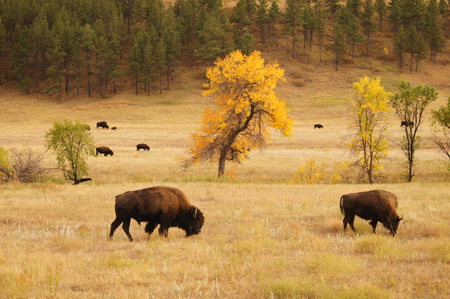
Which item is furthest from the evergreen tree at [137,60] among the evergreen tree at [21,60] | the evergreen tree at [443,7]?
the evergreen tree at [443,7]

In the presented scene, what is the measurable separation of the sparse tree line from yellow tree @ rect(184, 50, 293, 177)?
5910 centimetres

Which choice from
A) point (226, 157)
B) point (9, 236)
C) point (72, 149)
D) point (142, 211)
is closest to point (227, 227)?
point (142, 211)

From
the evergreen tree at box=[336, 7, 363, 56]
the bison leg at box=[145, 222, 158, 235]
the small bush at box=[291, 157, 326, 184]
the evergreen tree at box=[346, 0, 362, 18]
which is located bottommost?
the small bush at box=[291, 157, 326, 184]

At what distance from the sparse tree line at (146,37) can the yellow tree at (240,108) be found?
2327 inches

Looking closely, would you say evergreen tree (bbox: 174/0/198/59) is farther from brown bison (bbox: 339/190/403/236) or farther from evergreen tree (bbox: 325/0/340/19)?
brown bison (bbox: 339/190/403/236)

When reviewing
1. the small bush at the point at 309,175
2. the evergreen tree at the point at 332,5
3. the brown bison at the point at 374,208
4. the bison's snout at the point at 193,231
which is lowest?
the small bush at the point at 309,175

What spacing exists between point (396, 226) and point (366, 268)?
13.6 feet

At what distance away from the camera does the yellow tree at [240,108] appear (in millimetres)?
25750

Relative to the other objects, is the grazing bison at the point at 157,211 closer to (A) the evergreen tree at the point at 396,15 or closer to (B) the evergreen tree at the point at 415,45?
(B) the evergreen tree at the point at 415,45

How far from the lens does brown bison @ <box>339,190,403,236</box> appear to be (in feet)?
35.8

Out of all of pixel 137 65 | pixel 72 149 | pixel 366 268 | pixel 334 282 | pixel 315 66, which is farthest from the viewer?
pixel 315 66

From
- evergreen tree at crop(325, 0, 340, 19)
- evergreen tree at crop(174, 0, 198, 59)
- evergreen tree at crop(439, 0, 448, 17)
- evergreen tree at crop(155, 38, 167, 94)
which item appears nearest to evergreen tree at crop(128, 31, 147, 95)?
evergreen tree at crop(155, 38, 167, 94)

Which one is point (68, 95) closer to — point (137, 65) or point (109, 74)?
point (109, 74)

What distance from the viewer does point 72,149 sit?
27.9 metres
